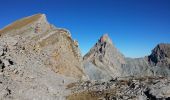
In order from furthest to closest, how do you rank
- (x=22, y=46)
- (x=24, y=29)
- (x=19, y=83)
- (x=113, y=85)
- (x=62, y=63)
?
(x=24, y=29) → (x=62, y=63) → (x=22, y=46) → (x=113, y=85) → (x=19, y=83)

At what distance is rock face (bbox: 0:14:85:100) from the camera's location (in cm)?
4722

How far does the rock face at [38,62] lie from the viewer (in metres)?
47.2

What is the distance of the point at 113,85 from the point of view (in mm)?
56219

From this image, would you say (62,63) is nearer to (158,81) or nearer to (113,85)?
(113,85)

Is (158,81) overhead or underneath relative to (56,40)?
underneath

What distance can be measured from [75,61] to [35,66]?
95.3 feet

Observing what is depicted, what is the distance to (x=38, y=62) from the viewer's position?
69.8 meters

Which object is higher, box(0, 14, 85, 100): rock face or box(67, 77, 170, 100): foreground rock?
box(0, 14, 85, 100): rock face

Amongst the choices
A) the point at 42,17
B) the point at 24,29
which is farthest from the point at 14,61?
the point at 42,17

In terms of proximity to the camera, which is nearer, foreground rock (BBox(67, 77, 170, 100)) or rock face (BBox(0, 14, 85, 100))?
foreground rock (BBox(67, 77, 170, 100))

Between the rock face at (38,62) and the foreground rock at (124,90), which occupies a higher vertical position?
Result: the rock face at (38,62)

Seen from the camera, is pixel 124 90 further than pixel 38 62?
No

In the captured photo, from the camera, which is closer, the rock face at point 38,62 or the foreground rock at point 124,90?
the foreground rock at point 124,90

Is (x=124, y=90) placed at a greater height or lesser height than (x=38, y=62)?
lesser
